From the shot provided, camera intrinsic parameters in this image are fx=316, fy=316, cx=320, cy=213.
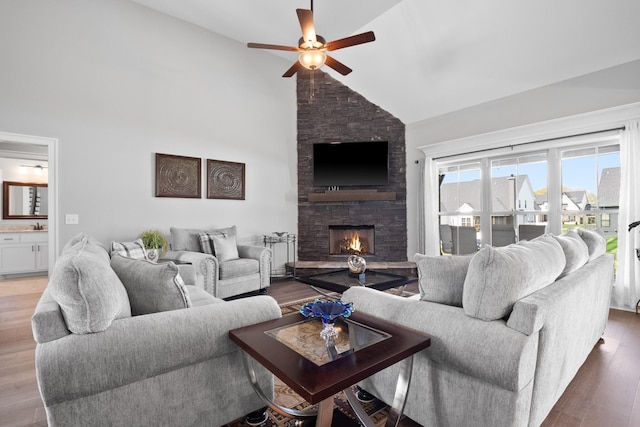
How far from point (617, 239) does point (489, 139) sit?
6.29 feet

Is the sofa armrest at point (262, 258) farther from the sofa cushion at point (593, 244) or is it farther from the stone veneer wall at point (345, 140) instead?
the sofa cushion at point (593, 244)

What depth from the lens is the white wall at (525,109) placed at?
3.51 metres

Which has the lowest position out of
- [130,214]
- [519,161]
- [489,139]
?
[130,214]

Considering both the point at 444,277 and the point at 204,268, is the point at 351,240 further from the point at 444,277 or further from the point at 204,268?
the point at 444,277

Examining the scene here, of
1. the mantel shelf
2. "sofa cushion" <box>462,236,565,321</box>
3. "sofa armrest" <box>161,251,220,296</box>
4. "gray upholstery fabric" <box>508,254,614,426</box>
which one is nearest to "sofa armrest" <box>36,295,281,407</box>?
"sofa cushion" <box>462,236,565,321</box>

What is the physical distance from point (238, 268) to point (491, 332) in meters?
3.22

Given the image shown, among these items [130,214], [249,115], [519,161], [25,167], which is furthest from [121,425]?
[25,167]

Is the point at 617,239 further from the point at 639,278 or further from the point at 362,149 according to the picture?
the point at 362,149

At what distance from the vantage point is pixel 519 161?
445cm

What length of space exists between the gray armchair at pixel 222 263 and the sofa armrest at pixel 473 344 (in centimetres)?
262

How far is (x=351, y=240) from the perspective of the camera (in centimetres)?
574

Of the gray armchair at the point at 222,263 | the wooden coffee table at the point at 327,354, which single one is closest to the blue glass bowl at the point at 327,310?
the wooden coffee table at the point at 327,354

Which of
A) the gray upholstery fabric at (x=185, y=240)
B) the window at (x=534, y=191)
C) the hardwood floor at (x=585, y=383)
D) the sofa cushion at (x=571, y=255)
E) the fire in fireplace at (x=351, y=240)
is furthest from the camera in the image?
the fire in fireplace at (x=351, y=240)

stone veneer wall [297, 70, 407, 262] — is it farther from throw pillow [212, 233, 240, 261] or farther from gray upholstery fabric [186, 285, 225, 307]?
gray upholstery fabric [186, 285, 225, 307]
